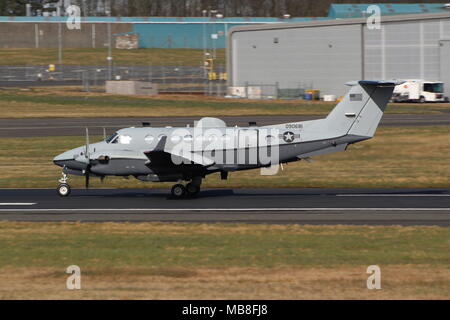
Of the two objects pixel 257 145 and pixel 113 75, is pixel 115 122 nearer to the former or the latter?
pixel 257 145

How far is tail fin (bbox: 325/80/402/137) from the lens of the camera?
1088 inches

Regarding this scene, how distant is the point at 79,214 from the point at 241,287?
438 inches

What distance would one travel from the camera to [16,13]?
158375 millimetres

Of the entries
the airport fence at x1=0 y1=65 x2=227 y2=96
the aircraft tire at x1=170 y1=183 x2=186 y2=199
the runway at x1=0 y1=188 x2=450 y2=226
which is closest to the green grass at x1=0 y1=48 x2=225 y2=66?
the airport fence at x1=0 y1=65 x2=227 y2=96

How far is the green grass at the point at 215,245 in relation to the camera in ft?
58.7

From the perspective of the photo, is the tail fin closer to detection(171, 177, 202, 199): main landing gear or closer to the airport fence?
detection(171, 177, 202, 199): main landing gear

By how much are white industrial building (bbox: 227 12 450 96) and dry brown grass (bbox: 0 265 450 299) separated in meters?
56.9

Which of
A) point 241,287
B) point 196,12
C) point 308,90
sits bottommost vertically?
point 241,287

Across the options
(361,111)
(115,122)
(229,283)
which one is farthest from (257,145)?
(115,122)

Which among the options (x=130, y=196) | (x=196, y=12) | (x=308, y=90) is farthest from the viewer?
(x=196, y=12)

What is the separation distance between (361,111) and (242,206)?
18.6 ft
